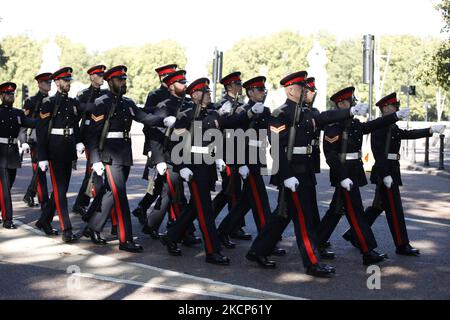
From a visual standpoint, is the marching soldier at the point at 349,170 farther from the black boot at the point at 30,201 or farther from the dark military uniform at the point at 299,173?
the black boot at the point at 30,201

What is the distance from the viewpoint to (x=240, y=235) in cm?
944

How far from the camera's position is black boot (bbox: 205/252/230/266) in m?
7.74

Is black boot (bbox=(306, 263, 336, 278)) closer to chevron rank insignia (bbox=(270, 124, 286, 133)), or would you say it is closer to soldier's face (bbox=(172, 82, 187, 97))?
chevron rank insignia (bbox=(270, 124, 286, 133))

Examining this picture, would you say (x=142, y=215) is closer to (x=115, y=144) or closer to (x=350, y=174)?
(x=115, y=144)

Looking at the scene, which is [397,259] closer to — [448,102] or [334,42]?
[448,102]

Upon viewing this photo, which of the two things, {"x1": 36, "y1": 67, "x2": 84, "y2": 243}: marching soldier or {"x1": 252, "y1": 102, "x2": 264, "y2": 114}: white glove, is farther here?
{"x1": 36, "y1": 67, "x2": 84, "y2": 243}: marching soldier

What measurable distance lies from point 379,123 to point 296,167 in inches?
43.2

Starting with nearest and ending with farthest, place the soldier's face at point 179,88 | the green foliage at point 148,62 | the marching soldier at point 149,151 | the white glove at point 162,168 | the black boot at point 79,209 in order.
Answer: the white glove at point 162,168 → the soldier's face at point 179,88 → the marching soldier at point 149,151 → the black boot at point 79,209 → the green foliage at point 148,62

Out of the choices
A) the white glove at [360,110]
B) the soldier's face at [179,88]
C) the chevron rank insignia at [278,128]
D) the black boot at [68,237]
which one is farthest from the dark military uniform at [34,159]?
the white glove at [360,110]

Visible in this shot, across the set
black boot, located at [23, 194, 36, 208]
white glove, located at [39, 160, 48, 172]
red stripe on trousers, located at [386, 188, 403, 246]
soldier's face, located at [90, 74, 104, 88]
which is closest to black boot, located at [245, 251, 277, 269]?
red stripe on trousers, located at [386, 188, 403, 246]

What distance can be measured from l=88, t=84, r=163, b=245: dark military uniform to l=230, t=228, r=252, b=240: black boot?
1544 millimetres

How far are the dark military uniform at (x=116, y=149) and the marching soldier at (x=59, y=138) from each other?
568mm

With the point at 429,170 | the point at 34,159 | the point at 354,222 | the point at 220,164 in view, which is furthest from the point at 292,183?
the point at 429,170

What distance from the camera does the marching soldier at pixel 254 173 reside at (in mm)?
8406
